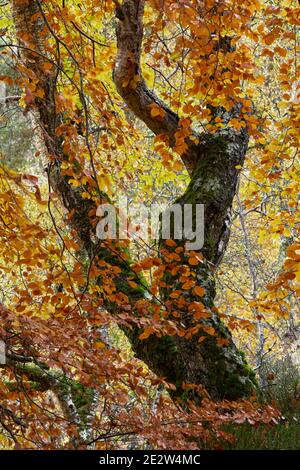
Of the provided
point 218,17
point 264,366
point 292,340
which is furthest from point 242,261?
point 218,17

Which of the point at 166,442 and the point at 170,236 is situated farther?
the point at 170,236

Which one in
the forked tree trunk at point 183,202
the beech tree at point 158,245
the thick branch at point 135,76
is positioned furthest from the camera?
the forked tree trunk at point 183,202

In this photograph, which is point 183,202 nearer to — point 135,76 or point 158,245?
point 158,245

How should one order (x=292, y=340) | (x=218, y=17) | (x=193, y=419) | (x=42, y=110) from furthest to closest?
1. (x=292, y=340)
2. (x=42, y=110)
3. (x=218, y=17)
4. (x=193, y=419)

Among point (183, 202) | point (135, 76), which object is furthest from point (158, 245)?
point (135, 76)

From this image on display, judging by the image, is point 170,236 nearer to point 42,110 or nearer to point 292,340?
point 42,110

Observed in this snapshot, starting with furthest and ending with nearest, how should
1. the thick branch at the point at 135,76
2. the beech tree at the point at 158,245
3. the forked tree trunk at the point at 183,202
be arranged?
the forked tree trunk at the point at 183,202, the thick branch at the point at 135,76, the beech tree at the point at 158,245

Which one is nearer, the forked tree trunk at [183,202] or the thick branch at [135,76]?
the thick branch at [135,76]

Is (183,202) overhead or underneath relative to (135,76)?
underneath

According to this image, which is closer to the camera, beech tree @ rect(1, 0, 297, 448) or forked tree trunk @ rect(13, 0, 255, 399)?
beech tree @ rect(1, 0, 297, 448)

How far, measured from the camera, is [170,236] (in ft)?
16.9

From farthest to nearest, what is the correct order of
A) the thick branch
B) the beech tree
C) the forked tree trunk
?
the forked tree trunk, the thick branch, the beech tree

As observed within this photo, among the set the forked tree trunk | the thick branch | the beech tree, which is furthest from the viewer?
the forked tree trunk
